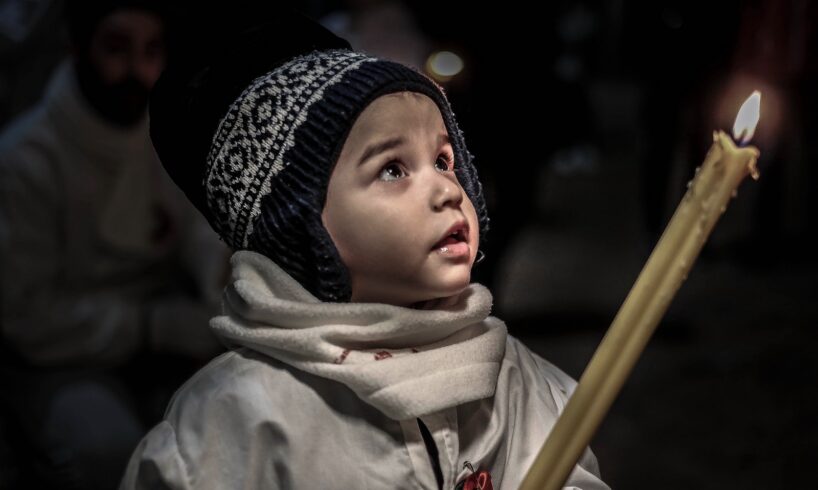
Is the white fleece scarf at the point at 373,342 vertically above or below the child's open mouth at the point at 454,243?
below

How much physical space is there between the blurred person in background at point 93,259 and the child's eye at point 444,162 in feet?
2.54

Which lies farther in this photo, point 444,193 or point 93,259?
point 93,259

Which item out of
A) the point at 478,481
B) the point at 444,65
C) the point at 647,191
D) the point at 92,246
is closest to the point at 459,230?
the point at 478,481

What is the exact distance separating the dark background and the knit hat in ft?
1.08

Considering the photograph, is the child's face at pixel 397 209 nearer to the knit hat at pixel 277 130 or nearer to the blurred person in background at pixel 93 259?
the knit hat at pixel 277 130

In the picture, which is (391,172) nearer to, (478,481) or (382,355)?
(382,355)

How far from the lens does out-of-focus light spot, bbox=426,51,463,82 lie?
164 cm

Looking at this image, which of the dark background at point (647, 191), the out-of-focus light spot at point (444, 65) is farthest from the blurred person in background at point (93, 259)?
the out-of-focus light spot at point (444, 65)

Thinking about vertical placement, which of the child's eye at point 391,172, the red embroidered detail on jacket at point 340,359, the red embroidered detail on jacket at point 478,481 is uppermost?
the child's eye at point 391,172

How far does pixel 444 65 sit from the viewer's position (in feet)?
5.53

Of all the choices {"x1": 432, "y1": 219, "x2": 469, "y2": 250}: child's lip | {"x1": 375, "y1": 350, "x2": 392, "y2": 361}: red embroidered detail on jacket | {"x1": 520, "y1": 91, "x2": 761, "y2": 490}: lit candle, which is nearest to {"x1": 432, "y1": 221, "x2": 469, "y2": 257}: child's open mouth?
{"x1": 432, "y1": 219, "x2": 469, "y2": 250}: child's lip

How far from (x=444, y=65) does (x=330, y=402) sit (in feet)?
2.78

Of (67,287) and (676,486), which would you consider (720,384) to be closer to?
(676,486)

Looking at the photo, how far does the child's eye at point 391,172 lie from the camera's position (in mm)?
963
